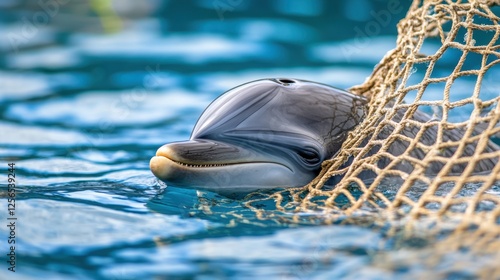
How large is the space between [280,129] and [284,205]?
17.4 inches

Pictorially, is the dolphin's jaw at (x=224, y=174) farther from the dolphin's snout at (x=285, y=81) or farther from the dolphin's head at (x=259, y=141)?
the dolphin's snout at (x=285, y=81)

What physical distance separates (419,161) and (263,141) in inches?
38.0

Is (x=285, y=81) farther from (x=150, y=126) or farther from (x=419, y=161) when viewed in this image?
(x=150, y=126)

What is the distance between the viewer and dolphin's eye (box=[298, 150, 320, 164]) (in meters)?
4.32

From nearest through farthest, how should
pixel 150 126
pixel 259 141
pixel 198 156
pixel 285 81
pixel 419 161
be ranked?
1. pixel 419 161
2. pixel 198 156
3. pixel 259 141
4. pixel 285 81
5. pixel 150 126

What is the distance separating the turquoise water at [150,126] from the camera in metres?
3.49

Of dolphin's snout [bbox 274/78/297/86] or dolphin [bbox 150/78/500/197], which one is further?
dolphin's snout [bbox 274/78/297/86]

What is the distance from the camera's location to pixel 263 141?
4273mm

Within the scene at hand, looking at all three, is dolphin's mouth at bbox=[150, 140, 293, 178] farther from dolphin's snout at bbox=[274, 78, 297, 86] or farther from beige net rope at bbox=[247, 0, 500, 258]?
dolphin's snout at bbox=[274, 78, 297, 86]

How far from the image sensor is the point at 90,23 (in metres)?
11.7

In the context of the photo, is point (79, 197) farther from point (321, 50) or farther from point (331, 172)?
point (321, 50)

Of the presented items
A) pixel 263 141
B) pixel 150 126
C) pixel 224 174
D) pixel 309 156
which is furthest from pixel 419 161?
pixel 150 126

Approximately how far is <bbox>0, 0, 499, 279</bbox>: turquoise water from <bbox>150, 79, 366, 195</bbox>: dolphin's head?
0.24 metres

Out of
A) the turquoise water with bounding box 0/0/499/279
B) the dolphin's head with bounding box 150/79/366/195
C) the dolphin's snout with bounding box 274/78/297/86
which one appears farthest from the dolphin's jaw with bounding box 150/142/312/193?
the dolphin's snout with bounding box 274/78/297/86
